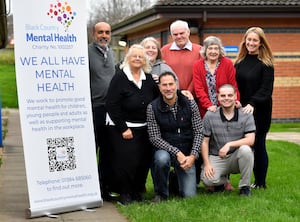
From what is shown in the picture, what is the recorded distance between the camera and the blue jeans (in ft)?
23.5

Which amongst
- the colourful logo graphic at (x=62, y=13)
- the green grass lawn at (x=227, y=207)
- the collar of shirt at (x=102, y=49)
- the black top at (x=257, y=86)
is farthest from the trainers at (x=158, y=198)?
the colourful logo graphic at (x=62, y=13)

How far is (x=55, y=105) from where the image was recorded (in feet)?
22.3

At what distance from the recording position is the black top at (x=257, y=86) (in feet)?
26.0

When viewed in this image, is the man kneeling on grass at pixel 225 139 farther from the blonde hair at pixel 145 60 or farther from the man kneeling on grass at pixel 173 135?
the blonde hair at pixel 145 60

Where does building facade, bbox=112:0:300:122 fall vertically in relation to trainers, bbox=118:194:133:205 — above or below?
above

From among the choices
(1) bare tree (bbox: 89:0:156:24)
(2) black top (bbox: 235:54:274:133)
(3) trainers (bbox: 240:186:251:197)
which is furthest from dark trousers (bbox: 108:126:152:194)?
(1) bare tree (bbox: 89:0:156:24)

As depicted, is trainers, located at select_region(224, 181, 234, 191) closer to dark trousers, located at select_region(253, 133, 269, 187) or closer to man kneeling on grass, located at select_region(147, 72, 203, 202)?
dark trousers, located at select_region(253, 133, 269, 187)

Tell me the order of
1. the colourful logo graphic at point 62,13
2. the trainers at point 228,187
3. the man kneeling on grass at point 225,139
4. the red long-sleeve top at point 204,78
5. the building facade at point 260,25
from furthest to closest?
the building facade at point 260,25, the trainers at point 228,187, the red long-sleeve top at point 204,78, the man kneeling on grass at point 225,139, the colourful logo graphic at point 62,13

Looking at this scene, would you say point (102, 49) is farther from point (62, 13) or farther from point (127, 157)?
point (127, 157)

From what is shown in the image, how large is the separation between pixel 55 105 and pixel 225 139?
83.5 inches

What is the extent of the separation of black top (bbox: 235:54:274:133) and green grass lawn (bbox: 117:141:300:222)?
93 centimetres

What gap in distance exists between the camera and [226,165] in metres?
7.57

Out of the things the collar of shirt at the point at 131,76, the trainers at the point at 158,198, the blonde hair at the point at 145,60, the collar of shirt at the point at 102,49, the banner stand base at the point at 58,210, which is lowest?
the trainers at the point at 158,198

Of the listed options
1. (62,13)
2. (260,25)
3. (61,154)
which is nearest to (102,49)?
(62,13)
